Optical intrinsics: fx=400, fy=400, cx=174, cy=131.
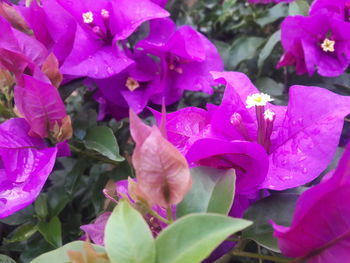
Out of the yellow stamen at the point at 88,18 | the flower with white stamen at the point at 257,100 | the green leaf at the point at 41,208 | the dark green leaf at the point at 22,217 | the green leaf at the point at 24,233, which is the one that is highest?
the yellow stamen at the point at 88,18

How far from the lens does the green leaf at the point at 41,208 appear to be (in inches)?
27.3

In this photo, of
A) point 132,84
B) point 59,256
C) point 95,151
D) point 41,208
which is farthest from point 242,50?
point 59,256

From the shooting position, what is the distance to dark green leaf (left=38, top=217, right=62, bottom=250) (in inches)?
24.9

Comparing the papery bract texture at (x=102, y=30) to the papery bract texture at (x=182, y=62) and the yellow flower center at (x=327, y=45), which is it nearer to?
the papery bract texture at (x=182, y=62)

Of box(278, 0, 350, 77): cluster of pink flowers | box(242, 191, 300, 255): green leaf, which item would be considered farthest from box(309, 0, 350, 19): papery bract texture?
box(242, 191, 300, 255): green leaf

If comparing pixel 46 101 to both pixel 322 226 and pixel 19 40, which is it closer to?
pixel 19 40

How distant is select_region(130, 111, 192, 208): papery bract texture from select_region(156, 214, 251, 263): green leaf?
0.11 ft

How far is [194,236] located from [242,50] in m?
0.67

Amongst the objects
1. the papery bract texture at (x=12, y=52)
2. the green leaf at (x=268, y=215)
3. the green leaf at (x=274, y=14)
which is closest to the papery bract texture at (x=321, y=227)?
the green leaf at (x=268, y=215)

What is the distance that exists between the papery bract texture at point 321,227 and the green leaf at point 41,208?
1.50 ft

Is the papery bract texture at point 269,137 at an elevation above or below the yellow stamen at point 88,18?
below

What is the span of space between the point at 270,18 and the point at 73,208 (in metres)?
0.64

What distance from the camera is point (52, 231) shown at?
648 millimetres

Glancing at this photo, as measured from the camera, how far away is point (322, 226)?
367 millimetres
